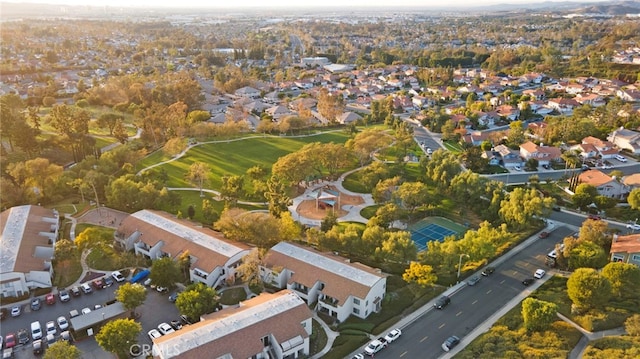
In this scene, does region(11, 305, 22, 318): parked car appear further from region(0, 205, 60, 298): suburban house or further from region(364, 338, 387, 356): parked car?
region(364, 338, 387, 356): parked car

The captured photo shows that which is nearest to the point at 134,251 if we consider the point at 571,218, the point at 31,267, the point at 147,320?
the point at 31,267

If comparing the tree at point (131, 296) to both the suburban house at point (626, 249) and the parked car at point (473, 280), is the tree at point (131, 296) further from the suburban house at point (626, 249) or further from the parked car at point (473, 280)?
the suburban house at point (626, 249)

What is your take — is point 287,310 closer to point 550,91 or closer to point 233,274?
point 233,274

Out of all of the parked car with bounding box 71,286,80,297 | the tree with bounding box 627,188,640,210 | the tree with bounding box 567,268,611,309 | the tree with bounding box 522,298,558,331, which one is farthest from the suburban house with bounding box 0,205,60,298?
the tree with bounding box 627,188,640,210

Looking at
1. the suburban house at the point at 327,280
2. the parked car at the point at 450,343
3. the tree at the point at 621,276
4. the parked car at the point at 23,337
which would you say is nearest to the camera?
the parked car at the point at 450,343

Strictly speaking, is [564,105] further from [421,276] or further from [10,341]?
[10,341]

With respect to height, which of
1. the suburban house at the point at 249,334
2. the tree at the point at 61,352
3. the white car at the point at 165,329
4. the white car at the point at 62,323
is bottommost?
the white car at the point at 62,323

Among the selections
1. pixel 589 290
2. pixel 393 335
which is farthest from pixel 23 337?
pixel 589 290

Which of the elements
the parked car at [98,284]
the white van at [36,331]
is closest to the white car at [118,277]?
the parked car at [98,284]
